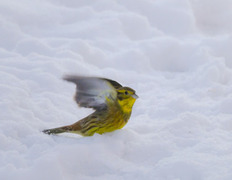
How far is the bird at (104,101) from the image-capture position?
3.54 metres

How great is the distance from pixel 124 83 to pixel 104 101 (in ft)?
6.09

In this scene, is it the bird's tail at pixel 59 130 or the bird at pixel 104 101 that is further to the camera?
the bird's tail at pixel 59 130

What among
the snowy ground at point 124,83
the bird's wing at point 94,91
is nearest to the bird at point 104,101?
the bird's wing at point 94,91

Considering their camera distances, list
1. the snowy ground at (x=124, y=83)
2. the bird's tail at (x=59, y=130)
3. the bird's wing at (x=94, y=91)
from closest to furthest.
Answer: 1. the snowy ground at (x=124, y=83)
2. the bird's wing at (x=94, y=91)
3. the bird's tail at (x=59, y=130)

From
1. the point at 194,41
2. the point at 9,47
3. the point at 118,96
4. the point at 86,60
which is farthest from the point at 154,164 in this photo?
the point at 194,41

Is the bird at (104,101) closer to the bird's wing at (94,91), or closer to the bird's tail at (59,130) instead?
the bird's wing at (94,91)

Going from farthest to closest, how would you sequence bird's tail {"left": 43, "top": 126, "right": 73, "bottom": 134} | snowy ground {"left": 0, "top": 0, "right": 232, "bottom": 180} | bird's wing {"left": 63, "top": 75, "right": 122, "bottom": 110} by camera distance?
bird's tail {"left": 43, "top": 126, "right": 73, "bottom": 134}
bird's wing {"left": 63, "top": 75, "right": 122, "bottom": 110}
snowy ground {"left": 0, "top": 0, "right": 232, "bottom": 180}

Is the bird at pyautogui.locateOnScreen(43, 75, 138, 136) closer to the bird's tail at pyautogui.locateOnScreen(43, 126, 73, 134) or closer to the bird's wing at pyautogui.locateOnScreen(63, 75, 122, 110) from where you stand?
the bird's wing at pyautogui.locateOnScreen(63, 75, 122, 110)

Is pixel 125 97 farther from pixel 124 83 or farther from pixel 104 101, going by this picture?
pixel 124 83

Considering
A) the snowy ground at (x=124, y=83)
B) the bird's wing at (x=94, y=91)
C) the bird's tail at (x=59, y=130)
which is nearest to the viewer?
the snowy ground at (x=124, y=83)

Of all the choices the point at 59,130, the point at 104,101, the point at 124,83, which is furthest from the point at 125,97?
the point at 124,83

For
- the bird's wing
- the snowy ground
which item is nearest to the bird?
the bird's wing

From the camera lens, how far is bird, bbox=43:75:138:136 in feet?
11.6

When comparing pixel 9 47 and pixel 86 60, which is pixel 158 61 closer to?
pixel 86 60
